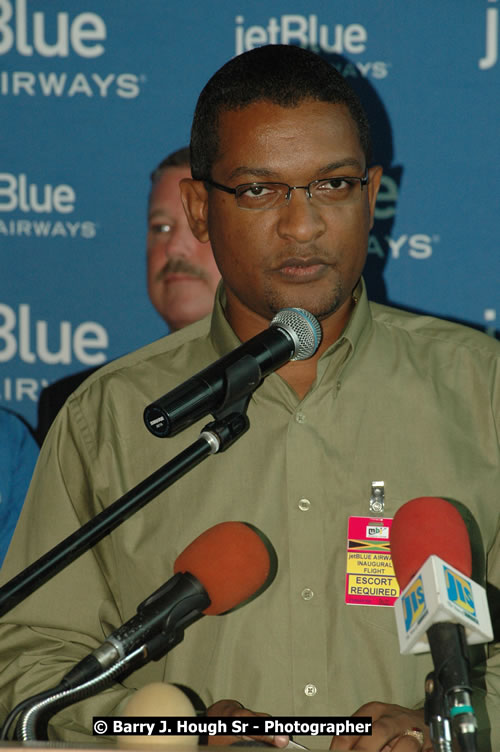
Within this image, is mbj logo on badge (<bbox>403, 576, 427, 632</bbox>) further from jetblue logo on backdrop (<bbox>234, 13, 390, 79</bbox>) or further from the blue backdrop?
jetblue logo on backdrop (<bbox>234, 13, 390, 79</bbox>)

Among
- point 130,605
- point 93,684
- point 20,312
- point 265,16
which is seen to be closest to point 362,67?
point 265,16

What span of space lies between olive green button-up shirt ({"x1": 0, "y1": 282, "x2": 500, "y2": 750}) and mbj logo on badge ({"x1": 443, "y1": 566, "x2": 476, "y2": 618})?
797mm

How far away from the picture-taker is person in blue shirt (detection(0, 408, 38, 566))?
3566 millimetres

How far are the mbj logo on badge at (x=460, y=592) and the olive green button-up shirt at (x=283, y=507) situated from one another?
797 millimetres

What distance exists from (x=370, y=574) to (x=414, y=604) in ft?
2.76

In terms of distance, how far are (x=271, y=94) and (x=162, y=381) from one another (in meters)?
0.78

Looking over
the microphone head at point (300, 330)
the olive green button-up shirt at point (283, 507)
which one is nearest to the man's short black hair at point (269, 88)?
the olive green button-up shirt at point (283, 507)

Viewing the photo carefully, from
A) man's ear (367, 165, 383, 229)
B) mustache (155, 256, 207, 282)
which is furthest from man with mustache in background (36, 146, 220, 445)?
man's ear (367, 165, 383, 229)

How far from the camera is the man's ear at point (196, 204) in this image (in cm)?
237

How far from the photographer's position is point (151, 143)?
3539 mm

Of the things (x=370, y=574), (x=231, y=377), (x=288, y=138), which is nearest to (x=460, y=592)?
(x=231, y=377)

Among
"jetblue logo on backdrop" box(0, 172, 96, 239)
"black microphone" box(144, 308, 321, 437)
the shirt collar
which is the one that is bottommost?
"black microphone" box(144, 308, 321, 437)

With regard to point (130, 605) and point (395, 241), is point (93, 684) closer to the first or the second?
point (130, 605)

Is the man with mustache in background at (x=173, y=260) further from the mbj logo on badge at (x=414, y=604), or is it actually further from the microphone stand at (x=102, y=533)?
the mbj logo on badge at (x=414, y=604)
